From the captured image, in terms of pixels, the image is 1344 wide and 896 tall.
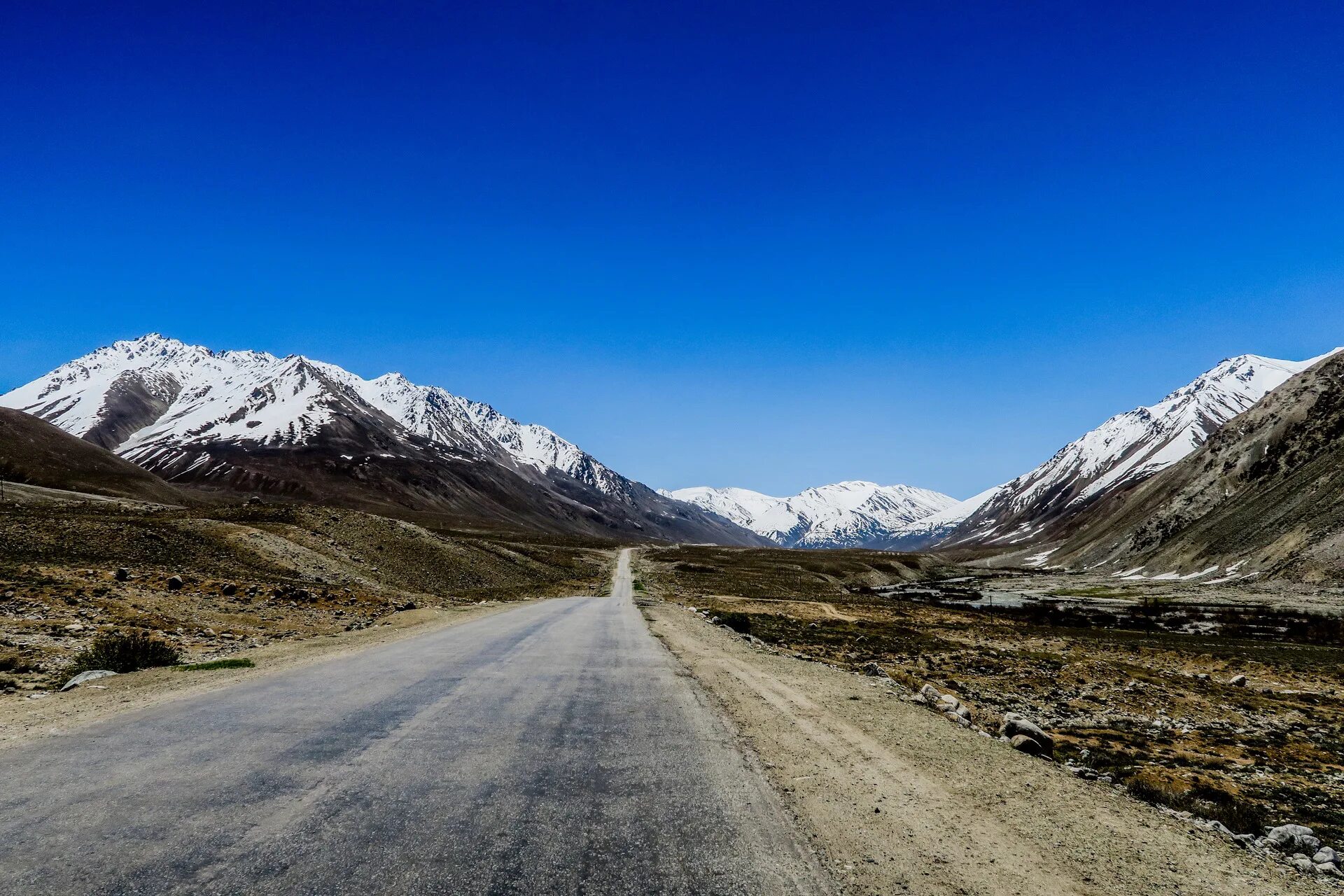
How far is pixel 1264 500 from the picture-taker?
4060 inches

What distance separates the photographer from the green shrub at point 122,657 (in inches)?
616

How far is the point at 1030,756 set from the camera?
12.1 metres

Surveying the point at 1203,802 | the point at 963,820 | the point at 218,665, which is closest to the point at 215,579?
the point at 218,665

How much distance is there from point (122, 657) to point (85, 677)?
1642mm

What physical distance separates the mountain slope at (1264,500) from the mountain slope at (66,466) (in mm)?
202849

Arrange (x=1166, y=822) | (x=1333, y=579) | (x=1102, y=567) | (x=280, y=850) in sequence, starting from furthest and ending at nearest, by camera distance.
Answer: (x=1102, y=567) → (x=1333, y=579) → (x=1166, y=822) → (x=280, y=850)

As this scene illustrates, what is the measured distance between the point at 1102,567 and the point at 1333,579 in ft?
235

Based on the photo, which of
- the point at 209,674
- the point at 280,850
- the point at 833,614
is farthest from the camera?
the point at 833,614

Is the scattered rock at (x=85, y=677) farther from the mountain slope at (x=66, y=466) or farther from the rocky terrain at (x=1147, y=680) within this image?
the mountain slope at (x=66, y=466)

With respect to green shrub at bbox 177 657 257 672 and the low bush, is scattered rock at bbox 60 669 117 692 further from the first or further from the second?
the low bush

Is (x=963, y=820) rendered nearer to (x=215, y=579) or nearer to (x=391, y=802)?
(x=391, y=802)

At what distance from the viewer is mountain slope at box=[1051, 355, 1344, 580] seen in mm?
85750

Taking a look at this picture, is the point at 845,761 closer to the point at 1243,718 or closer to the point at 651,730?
the point at 651,730

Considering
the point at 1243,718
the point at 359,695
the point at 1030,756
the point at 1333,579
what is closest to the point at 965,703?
the point at 1030,756
